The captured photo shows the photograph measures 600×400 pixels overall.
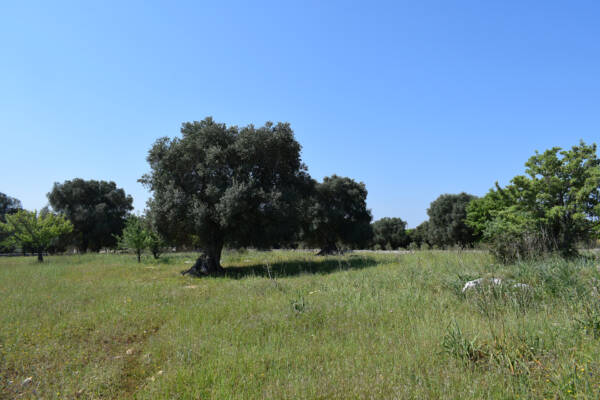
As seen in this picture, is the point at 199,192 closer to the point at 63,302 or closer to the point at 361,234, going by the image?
the point at 63,302

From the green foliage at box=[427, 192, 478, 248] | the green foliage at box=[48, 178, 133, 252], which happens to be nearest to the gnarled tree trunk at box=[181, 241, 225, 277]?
the green foliage at box=[48, 178, 133, 252]

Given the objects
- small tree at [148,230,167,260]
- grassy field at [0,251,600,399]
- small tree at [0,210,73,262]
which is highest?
small tree at [0,210,73,262]

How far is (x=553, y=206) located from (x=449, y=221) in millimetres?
36542

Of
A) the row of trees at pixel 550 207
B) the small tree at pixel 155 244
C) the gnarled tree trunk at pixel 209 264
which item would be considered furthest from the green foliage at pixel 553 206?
the small tree at pixel 155 244

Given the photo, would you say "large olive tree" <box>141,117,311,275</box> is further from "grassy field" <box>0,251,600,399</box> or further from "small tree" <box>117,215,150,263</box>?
"small tree" <box>117,215,150,263</box>

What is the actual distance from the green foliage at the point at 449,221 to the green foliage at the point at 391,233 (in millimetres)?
12870

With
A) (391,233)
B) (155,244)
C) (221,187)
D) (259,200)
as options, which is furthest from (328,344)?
(391,233)

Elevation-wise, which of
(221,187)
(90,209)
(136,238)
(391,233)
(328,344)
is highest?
(90,209)

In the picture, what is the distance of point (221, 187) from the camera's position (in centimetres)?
1552

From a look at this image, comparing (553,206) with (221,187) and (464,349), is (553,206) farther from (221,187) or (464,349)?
(221,187)

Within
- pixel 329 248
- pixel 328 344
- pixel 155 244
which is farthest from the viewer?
pixel 329 248

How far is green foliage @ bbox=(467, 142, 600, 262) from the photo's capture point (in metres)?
11.4

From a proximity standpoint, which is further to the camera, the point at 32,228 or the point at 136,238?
the point at 32,228

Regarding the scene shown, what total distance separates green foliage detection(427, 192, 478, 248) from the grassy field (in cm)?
4072
